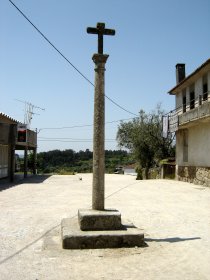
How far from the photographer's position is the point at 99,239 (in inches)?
275

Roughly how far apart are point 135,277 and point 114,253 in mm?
1360

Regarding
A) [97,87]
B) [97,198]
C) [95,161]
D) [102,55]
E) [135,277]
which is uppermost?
[102,55]

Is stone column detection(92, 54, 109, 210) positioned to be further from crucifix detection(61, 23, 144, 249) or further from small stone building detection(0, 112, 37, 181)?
small stone building detection(0, 112, 37, 181)

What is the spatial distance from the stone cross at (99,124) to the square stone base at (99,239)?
91cm

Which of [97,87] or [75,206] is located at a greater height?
[97,87]

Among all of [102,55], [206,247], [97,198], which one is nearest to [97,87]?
[102,55]

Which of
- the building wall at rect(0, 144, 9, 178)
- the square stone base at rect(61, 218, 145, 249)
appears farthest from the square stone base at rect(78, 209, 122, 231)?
the building wall at rect(0, 144, 9, 178)

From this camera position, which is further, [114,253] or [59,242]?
[59,242]

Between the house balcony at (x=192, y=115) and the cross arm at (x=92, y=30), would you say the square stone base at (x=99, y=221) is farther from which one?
the house balcony at (x=192, y=115)

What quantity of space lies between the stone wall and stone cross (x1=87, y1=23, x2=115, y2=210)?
1489 cm

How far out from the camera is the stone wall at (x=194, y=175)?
72.0 ft

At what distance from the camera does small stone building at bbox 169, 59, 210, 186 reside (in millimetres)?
21781

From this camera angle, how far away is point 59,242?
23.7 feet

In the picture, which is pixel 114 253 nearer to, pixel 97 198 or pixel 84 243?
pixel 84 243
